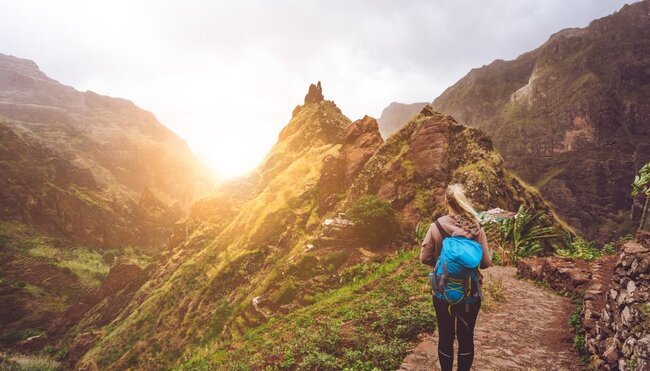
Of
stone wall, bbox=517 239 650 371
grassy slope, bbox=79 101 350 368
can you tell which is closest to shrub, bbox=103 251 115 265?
grassy slope, bbox=79 101 350 368

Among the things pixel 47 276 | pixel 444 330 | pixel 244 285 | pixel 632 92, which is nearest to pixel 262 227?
pixel 244 285

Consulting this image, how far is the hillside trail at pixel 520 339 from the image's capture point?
5449 millimetres

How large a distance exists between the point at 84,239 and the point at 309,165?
110 metres

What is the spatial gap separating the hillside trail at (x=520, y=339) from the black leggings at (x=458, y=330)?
1.48 metres

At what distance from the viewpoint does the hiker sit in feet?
12.5

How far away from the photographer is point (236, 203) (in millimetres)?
61500

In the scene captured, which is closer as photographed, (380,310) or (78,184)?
(380,310)

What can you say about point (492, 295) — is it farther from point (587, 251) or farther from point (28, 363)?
point (28, 363)

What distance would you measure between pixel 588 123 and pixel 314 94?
116617 millimetres

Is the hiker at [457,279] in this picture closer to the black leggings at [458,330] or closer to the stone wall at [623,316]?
the black leggings at [458,330]

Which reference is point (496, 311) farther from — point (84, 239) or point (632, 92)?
point (632, 92)

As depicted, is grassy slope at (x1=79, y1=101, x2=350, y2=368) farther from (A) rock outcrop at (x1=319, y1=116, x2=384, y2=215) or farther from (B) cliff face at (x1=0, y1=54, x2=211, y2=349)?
(B) cliff face at (x1=0, y1=54, x2=211, y2=349)

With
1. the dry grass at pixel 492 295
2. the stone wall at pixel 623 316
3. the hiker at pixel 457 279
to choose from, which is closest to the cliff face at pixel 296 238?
the dry grass at pixel 492 295

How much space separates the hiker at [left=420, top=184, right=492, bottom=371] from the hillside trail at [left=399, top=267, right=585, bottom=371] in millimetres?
1637
